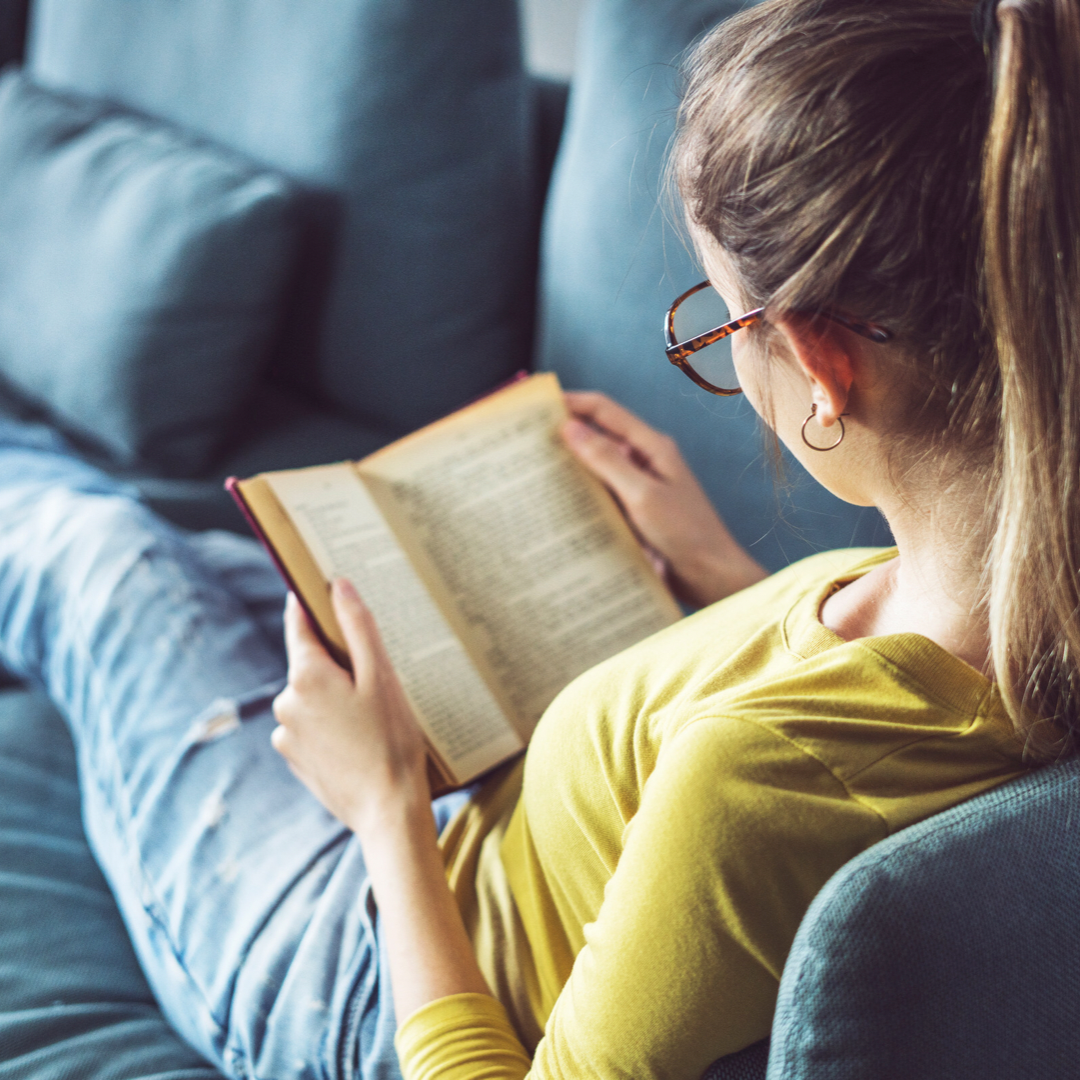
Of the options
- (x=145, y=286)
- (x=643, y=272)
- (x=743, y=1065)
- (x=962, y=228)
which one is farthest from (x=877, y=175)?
(x=145, y=286)

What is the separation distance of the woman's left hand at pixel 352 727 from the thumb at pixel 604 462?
26 cm

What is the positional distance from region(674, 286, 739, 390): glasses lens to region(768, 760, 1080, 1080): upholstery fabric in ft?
0.96

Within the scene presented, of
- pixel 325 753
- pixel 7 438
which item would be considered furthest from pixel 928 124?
pixel 7 438

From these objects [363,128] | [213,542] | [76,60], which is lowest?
[213,542]

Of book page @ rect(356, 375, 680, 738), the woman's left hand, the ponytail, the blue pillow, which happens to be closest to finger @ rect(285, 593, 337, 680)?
the woman's left hand

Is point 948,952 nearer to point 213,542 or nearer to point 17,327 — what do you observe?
point 213,542

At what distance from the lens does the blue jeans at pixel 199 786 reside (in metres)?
0.68

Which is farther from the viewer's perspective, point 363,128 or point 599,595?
point 363,128

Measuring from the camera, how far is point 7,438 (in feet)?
4.17

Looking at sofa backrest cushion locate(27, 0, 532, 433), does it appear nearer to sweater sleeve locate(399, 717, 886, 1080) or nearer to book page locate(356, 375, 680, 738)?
book page locate(356, 375, 680, 738)

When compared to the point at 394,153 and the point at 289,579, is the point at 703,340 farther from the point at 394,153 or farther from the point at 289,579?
the point at 394,153

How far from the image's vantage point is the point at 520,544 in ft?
2.83

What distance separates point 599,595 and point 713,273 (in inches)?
15.7

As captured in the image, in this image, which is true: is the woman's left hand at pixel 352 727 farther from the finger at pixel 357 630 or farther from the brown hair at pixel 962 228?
the brown hair at pixel 962 228
